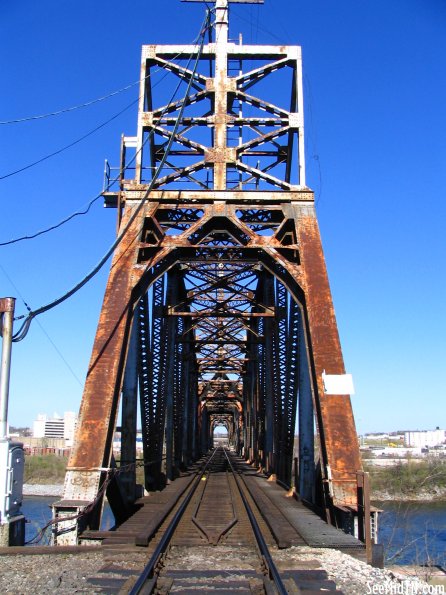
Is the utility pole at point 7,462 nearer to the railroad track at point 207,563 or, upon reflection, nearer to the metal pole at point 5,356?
the metal pole at point 5,356

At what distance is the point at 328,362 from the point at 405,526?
411 cm

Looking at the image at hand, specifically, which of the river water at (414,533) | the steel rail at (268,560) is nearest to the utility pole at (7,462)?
the steel rail at (268,560)

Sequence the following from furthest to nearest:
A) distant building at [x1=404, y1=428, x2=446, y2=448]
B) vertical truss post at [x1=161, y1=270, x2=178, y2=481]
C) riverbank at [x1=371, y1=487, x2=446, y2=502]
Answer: distant building at [x1=404, y1=428, x2=446, y2=448] < riverbank at [x1=371, y1=487, x2=446, y2=502] < vertical truss post at [x1=161, y1=270, x2=178, y2=481]

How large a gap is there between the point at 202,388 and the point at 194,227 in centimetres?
3599

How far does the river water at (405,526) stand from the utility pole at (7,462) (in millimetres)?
4018

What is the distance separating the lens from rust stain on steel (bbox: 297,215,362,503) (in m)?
9.56

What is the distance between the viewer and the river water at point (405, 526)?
1434 cm

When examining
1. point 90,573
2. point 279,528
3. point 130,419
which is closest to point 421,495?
point 130,419

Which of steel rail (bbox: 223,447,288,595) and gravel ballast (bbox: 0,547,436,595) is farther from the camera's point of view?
gravel ballast (bbox: 0,547,436,595)

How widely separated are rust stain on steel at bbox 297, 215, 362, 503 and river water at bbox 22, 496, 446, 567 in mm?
2766

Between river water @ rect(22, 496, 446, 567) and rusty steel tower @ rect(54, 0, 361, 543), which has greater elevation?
rusty steel tower @ rect(54, 0, 361, 543)

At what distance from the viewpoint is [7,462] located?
760cm

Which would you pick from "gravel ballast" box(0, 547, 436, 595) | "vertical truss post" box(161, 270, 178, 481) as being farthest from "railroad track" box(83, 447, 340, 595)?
"vertical truss post" box(161, 270, 178, 481)

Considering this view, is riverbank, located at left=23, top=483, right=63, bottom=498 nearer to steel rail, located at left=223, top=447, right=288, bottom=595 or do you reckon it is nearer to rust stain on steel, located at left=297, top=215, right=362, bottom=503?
rust stain on steel, located at left=297, top=215, right=362, bottom=503
